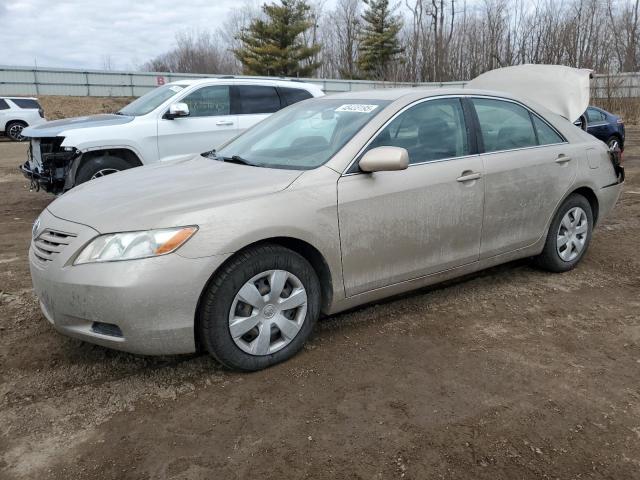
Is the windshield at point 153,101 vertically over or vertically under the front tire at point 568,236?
over

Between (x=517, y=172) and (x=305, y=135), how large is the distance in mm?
1644

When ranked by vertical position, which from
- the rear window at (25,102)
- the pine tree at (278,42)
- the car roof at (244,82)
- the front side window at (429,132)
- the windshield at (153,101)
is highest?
the pine tree at (278,42)

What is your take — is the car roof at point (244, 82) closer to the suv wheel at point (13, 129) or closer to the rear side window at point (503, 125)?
the rear side window at point (503, 125)

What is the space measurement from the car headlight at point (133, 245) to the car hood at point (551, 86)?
13.6 feet

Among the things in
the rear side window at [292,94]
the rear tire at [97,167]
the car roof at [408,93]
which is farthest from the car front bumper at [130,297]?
the rear side window at [292,94]

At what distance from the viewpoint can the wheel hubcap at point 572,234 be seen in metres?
4.67

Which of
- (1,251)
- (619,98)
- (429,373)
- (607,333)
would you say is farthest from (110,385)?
(619,98)

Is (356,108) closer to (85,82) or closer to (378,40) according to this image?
(85,82)

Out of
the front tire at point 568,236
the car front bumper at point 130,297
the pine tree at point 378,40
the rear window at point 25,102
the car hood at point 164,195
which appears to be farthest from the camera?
the pine tree at point 378,40

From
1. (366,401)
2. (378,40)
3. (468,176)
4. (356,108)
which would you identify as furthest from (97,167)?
(378,40)

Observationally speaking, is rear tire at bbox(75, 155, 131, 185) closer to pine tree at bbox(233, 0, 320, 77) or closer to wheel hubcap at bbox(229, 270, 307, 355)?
wheel hubcap at bbox(229, 270, 307, 355)

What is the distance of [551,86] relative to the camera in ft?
20.8

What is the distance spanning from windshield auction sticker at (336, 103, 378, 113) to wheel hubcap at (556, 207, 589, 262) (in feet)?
6.69

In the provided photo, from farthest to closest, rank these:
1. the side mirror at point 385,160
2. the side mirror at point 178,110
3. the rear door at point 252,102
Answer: the rear door at point 252,102 → the side mirror at point 178,110 → the side mirror at point 385,160
